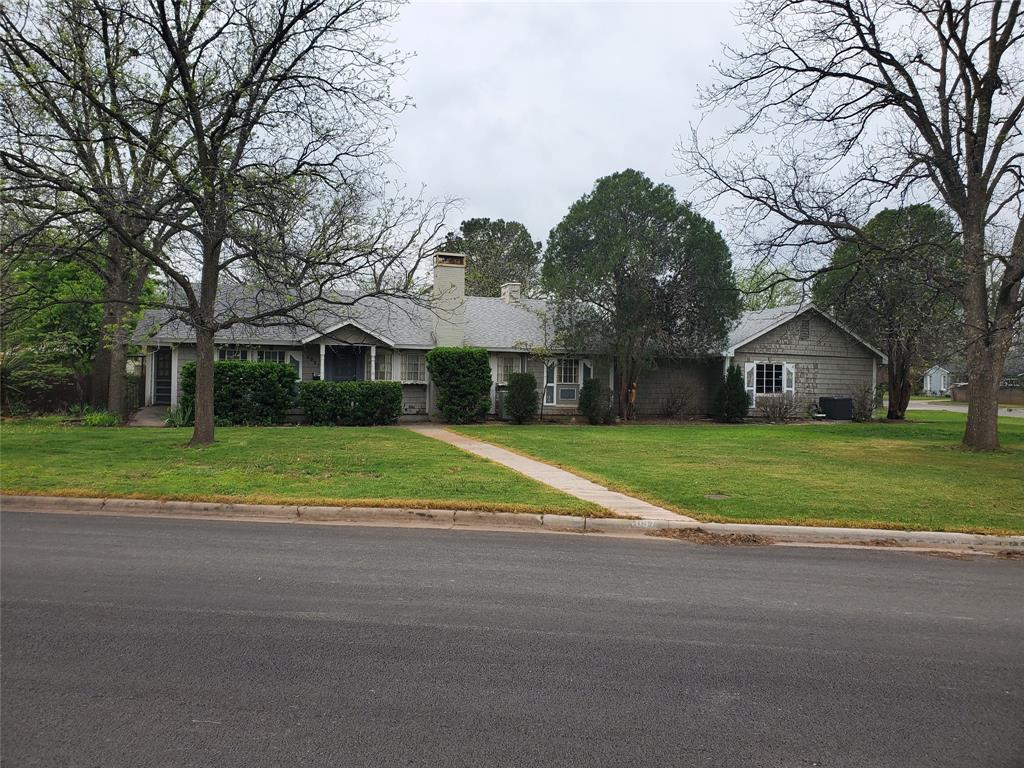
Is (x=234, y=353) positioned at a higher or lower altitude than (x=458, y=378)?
higher

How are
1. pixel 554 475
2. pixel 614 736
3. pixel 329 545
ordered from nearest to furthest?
1. pixel 614 736
2. pixel 329 545
3. pixel 554 475

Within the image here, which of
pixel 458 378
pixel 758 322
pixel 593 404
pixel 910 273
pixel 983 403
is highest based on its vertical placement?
pixel 758 322

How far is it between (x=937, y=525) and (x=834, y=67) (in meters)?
13.6

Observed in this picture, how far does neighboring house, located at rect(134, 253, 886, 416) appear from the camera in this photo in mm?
23875

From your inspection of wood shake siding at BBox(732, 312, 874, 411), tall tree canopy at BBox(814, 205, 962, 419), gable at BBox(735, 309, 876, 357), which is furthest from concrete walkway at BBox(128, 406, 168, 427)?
wood shake siding at BBox(732, 312, 874, 411)

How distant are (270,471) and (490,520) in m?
4.78

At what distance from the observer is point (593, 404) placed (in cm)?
2469

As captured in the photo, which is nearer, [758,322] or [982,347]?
[982,347]

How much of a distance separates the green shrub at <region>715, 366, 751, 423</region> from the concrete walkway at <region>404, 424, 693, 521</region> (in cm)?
1225

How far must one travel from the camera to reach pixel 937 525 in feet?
28.2

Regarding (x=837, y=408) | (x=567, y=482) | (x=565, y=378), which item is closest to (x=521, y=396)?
(x=565, y=378)

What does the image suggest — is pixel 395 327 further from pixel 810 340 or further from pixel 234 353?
pixel 810 340

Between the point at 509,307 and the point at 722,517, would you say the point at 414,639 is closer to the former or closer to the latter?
the point at 722,517

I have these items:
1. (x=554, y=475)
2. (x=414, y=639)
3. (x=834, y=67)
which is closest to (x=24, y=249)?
(x=554, y=475)
